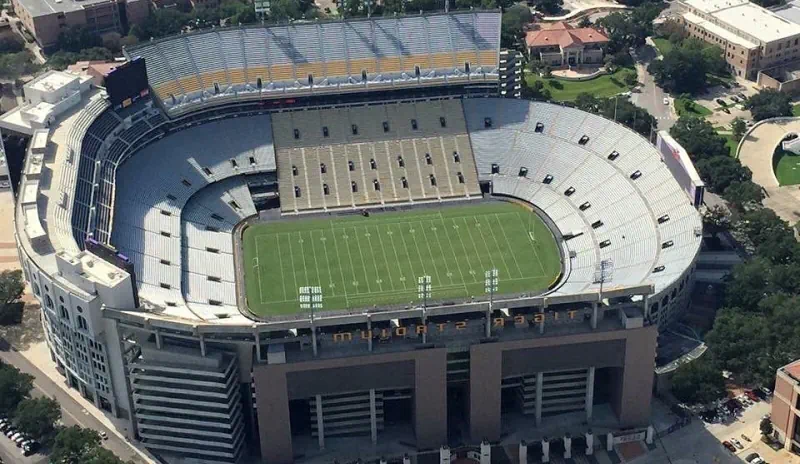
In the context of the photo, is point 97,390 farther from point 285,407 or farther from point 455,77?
point 455,77

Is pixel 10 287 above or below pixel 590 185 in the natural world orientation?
below

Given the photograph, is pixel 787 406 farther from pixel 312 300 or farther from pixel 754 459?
pixel 312 300

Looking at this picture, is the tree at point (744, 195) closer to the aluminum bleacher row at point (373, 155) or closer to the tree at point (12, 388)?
the aluminum bleacher row at point (373, 155)

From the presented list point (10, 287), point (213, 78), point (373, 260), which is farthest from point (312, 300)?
point (213, 78)

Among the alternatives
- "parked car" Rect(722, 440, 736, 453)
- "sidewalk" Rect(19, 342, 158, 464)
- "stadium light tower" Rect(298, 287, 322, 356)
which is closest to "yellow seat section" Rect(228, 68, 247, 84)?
"sidewalk" Rect(19, 342, 158, 464)

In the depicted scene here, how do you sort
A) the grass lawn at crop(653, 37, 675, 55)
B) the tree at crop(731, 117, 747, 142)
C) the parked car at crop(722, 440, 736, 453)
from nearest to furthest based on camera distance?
the parked car at crop(722, 440, 736, 453) < the tree at crop(731, 117, 747, 142) < the grass lawn at crop(653, 37, 675, 55)

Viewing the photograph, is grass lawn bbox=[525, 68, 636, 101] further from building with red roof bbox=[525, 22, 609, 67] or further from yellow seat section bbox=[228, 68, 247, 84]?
yellow seat section bbox=[228, 68, 247, 84]
